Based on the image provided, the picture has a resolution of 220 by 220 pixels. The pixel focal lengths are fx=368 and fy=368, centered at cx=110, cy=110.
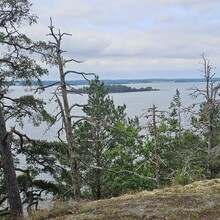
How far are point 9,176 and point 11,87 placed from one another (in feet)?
12.2

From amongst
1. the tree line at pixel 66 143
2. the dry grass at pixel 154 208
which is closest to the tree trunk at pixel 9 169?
the tree line at pixel 66 143

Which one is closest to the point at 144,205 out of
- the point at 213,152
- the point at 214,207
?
the point at 214,207

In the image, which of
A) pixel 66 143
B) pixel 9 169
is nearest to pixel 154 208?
pixel 9 169

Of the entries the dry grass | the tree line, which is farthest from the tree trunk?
the dry grass

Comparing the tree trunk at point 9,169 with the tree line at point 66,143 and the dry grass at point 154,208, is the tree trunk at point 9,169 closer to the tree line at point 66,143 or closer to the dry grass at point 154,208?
the tree line at point 66,143

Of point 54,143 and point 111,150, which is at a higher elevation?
point 54,143

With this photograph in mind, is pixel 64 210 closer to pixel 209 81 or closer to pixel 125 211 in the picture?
pixel 125 211

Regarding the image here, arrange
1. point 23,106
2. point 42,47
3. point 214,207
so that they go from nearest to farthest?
point 214,207
point 42,47
point 23,106

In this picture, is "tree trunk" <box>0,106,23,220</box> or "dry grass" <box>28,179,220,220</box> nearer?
"dry grass" <box>28,179,220,220</box>

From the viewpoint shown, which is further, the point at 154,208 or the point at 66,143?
the point at 66,143

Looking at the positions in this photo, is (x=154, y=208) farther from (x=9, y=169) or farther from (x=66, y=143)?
(x=66, y=143)

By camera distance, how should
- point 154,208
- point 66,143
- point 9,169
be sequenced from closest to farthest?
point 154,208 < point 9,169 < point 66,143

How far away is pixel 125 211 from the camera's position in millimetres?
6465

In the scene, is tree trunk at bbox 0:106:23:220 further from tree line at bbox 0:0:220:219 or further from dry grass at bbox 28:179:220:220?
dry grass at bbox 28:179:220:220
